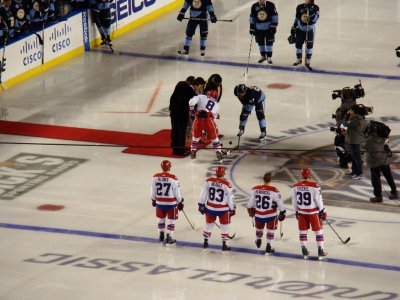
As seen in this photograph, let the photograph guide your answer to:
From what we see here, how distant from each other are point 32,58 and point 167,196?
401 inches

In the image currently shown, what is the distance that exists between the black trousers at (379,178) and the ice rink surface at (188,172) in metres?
0.24

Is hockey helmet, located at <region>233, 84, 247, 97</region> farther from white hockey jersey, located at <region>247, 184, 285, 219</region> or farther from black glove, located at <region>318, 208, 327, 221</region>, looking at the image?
black glove, located at <region>318, 208, 327, 221</region>

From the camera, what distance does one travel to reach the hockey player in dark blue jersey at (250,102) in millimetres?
22375

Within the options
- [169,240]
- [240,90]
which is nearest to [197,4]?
[240,90]

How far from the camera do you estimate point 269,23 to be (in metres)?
28.0

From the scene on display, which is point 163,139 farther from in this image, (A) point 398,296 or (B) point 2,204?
(A) point 398,296

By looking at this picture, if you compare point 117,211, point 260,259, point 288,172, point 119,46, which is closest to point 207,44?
point 119,46

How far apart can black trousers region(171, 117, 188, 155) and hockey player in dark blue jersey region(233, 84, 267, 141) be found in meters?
1.03

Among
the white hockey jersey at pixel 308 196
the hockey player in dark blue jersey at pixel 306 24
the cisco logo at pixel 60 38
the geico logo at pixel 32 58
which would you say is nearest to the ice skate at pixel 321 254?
the white hockey jersey at pixel 308 196

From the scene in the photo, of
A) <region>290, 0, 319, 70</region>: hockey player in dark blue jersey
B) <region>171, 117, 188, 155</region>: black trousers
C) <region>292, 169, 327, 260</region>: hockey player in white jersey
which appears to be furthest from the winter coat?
<region>290, 0, 319, 70</region>: hockey player in dark blue jersey

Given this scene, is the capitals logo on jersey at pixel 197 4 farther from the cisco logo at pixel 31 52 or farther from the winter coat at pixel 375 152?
the winter coat at pixel 375 152

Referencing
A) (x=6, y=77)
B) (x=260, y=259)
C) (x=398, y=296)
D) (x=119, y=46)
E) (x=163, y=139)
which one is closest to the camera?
(x=398, y=296)

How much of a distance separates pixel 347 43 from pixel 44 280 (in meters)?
14.7

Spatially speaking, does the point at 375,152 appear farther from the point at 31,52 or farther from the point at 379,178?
the point at 31,52
